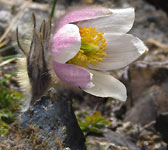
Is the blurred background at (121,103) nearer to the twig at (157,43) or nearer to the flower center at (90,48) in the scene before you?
the twig at (157,43)

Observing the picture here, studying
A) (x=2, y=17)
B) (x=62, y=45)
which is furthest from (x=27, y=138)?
(x=2, y=17)

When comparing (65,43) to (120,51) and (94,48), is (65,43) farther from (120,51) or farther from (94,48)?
(120,51)

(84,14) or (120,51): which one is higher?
(84,14)

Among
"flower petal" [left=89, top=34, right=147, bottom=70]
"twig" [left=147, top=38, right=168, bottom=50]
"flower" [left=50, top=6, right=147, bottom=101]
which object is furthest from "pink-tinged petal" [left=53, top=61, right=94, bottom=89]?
"twig" [left=147, top=38, right=168, bottom=50]

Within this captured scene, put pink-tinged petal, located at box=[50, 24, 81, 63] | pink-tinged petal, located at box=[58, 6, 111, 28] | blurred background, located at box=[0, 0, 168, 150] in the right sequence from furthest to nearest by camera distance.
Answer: blurred background, located at box=[0, 0, 168, 150], pink-tinged petal, located at box=[58, 6, 111, 28], pink-tinged petal, located at box=[50, 24, 81, 63]

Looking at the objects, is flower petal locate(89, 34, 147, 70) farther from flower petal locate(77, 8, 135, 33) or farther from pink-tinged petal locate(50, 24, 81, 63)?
pink-tinged petal locate(50, 24, 81, 63)

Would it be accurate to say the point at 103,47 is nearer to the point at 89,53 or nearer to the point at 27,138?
the point at 89,53

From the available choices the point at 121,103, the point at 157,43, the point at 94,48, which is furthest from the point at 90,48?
the point at 157,43

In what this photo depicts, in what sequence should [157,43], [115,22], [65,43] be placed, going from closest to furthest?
[65,43] → [115,22] → [157,43]
